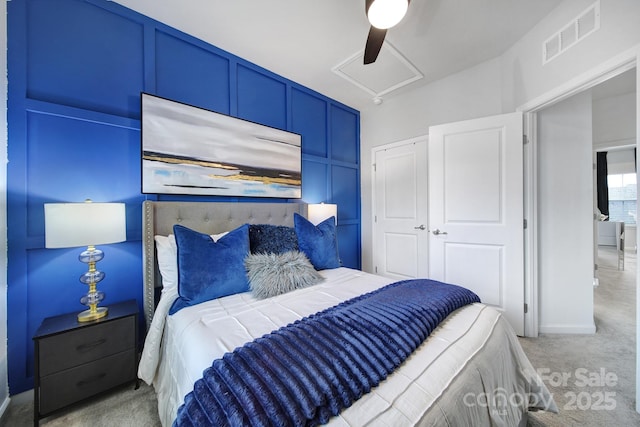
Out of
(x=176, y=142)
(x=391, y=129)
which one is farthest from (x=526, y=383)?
(x=391, y=129)

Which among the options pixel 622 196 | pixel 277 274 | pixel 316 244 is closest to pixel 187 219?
pixel 277 274

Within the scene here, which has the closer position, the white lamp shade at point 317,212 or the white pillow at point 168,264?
the white pillow at point 168,264

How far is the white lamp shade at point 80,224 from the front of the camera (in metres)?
1.29

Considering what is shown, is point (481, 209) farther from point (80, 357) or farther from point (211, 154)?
point (80, 357)

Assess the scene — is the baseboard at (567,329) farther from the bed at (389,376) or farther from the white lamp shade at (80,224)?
the white lamp shade at (80,224)

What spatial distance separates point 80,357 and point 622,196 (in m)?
10.4

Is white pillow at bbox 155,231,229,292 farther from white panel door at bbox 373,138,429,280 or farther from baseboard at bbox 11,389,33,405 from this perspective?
white panel door at bbox 373,138,429,280

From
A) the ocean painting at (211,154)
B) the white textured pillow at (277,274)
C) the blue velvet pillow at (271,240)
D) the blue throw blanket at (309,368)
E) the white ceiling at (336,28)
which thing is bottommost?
the blue throw blanket at (309,368)

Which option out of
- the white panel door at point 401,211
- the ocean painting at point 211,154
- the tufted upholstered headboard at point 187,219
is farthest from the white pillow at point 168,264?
the white panel door at point 401,211

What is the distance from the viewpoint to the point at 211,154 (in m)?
2.18

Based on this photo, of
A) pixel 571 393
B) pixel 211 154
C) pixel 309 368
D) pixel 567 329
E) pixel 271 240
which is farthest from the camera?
pixel 567 329

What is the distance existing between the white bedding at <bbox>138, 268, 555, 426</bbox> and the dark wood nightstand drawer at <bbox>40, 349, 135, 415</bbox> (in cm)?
14

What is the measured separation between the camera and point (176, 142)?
78.4 inches

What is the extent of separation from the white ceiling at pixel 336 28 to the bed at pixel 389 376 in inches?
60.7
